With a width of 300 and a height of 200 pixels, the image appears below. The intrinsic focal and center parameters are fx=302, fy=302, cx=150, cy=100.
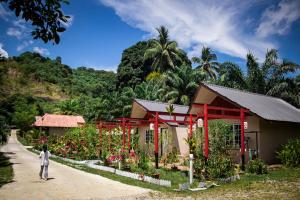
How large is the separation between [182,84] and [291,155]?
22091 millimetres

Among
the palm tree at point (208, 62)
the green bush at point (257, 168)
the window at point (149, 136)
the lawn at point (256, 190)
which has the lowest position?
the lawn at point (256, 190)

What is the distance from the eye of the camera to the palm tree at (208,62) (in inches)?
1937

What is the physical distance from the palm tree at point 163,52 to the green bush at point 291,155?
33618 mm

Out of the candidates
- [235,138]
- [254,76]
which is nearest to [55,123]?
[254,76]

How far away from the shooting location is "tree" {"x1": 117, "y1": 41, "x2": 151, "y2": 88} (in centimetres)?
5750

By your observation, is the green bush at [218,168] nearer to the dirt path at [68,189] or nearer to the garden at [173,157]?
the garden at [173,157]

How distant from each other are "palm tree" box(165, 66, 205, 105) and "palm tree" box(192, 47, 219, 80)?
11411 mm

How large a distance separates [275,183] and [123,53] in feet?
177

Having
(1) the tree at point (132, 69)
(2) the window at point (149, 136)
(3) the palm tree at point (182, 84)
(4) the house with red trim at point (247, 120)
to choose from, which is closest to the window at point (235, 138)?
(4) the house with red trim at point (247, 120)

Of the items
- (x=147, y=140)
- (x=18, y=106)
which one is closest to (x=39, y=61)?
(x=18, y=106)

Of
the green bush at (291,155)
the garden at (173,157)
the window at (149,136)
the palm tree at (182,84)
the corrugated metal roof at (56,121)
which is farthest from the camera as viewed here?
the corrugated metal roof at (56,121)

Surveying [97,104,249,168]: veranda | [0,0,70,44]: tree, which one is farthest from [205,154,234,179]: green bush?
[0,0,70,44]: tree

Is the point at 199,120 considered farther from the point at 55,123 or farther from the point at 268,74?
the point at 55,123

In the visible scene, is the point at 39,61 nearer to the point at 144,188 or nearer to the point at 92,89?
the point at 92,89
